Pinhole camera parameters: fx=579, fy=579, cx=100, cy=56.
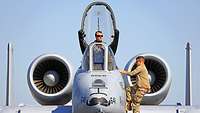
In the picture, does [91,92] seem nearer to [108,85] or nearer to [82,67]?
[108,85]

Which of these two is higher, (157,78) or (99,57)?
(99,57)

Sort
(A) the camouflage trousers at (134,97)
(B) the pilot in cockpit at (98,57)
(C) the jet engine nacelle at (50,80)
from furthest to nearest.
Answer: (C) the jet engine nacelle at (50,80) → (A) the camouflage trousers at (134,97) → (B) the pilot in cockpit at (98,57)

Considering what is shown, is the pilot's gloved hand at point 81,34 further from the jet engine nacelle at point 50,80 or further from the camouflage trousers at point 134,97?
the camouflage trousers at point 134,97

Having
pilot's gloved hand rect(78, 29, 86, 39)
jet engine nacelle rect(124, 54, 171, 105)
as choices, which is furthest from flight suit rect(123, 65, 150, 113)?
jet engine nacelle rect(124, 54, 171, 105)

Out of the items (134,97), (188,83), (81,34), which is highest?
(81,34)

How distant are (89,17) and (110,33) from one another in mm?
757

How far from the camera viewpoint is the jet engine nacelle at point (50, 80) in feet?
54.3

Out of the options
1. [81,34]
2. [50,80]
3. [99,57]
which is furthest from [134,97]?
[50,80]

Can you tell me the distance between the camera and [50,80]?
1689 centimetres

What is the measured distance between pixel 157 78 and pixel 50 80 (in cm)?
314

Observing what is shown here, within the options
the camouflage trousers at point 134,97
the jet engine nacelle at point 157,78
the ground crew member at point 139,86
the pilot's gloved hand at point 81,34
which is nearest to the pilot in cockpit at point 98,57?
the ground crew member at point 139,86

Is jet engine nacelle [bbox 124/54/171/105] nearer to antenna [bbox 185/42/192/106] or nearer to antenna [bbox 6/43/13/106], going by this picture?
antenna [bbox 185/42/192/106]

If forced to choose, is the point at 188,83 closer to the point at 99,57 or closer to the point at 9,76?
the point at 9,76

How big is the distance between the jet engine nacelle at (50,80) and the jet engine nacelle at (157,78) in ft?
6.12
